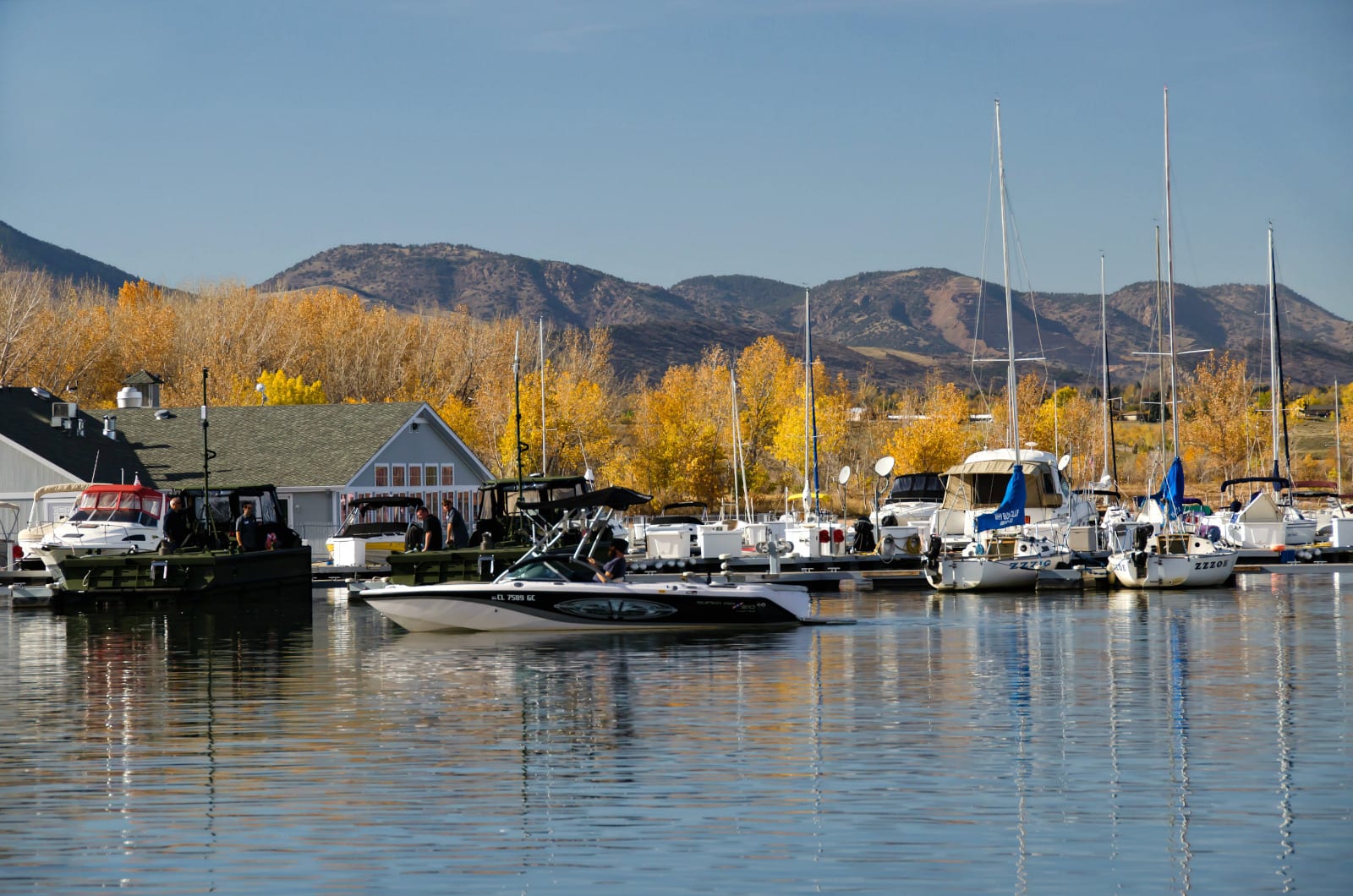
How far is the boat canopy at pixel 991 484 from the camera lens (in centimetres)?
5522

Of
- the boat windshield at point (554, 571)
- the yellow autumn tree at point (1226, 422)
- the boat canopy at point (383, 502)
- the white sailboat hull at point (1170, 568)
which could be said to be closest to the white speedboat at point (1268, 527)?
the white sailboat hull at point (1170, 568)

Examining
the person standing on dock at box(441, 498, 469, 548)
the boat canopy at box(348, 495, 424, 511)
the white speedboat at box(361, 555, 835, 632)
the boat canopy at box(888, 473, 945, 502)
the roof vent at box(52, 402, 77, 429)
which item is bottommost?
the white speedboat at box(361, 555, 835, 632)

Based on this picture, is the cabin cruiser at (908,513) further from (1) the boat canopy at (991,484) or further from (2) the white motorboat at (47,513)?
(2) the white motorboat at (47,513)

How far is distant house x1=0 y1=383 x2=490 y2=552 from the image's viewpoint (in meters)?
61.3

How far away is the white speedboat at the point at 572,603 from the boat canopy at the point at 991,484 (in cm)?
2348

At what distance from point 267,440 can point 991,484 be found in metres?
29.4

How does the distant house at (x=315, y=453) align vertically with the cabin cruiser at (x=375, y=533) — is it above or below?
above

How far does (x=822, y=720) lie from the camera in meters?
20.5

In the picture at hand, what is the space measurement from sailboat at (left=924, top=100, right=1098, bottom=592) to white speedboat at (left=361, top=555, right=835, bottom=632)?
46.5 feet

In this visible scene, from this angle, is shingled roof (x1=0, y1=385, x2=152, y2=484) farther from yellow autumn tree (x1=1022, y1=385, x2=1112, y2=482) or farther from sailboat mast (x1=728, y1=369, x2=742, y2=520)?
yellow autumn tree (x1=1022, y1=385, x2=1112, y2=482)

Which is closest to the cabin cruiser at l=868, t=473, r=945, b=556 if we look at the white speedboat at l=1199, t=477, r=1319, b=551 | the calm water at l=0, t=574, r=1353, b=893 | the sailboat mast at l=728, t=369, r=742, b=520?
the sailboat mast at l=728, t=369, r=742, b=520

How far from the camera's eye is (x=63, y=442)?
62.8 meters

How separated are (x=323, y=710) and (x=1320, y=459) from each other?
124 meters

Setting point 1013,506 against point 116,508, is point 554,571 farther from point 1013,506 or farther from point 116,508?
point 116,508
